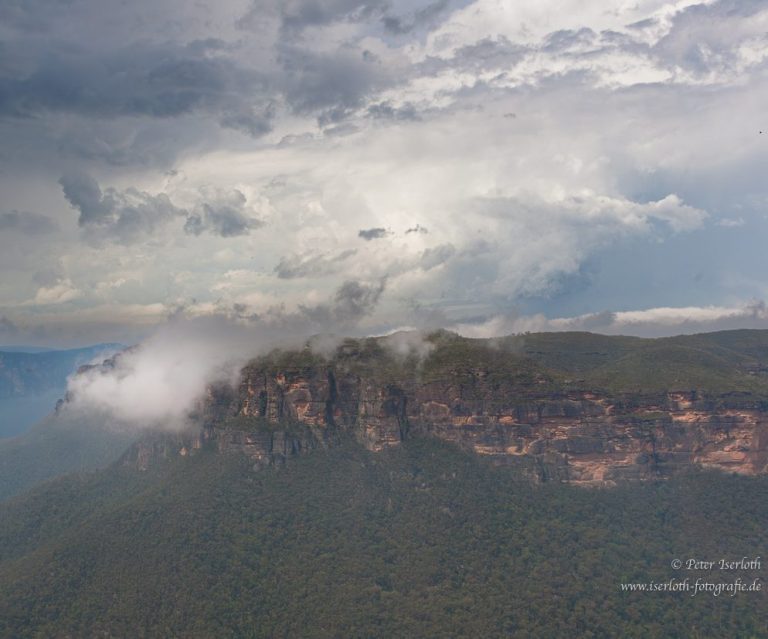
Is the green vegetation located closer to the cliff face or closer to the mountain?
the mountain

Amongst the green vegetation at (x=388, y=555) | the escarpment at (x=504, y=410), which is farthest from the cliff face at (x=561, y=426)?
the green vegetation at (x=388, y=555)

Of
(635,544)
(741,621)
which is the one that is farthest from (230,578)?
(741,621)

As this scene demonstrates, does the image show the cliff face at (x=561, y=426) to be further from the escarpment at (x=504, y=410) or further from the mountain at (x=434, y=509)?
the mountain at (x=434, y=509)

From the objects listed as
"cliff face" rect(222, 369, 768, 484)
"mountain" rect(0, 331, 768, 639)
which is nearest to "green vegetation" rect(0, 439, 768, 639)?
"mountain" rect(0, 331, 768, 639)

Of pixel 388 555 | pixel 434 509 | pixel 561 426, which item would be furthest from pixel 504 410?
pixel 388 555

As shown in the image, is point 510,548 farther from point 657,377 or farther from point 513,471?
point 657,377
